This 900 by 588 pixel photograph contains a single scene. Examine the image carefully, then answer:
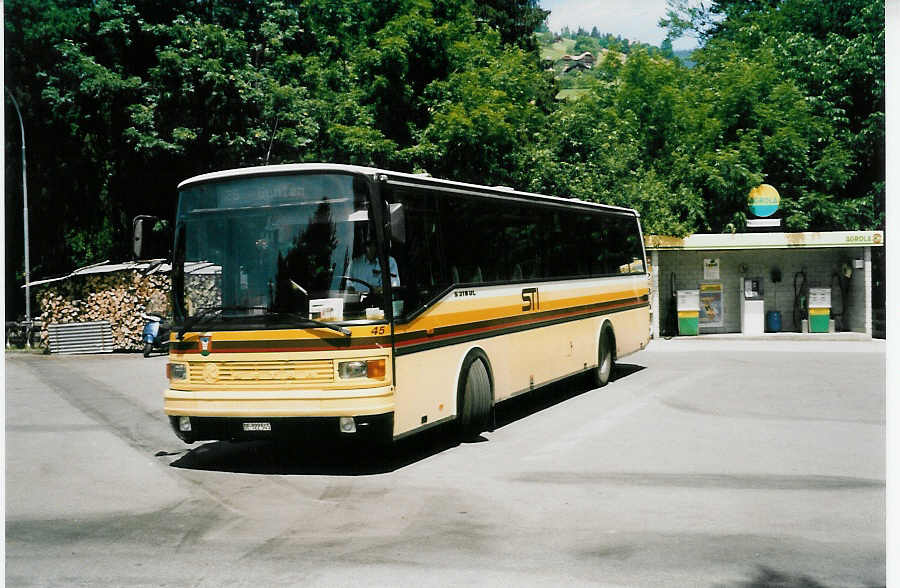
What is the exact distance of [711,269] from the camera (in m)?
29.0

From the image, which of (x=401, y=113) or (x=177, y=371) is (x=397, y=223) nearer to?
(x=177, y=371)

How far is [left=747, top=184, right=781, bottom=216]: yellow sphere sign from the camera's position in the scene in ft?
107

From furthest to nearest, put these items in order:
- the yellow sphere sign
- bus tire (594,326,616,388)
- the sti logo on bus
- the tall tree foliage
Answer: the yellow sphere sign, the tall tree foliage, bus tire (594,326,616,388), the sti logo on bus

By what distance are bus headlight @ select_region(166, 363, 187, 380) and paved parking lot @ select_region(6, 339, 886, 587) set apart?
966mm

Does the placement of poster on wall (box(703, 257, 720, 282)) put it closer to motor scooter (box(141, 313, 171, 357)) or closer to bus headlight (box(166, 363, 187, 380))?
motor scooter (box(141, 313, 171, 357))

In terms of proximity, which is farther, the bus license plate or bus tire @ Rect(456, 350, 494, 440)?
bus tire @ Rect(456, 350, 494, 440)

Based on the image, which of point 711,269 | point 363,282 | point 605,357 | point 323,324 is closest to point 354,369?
point 323,324

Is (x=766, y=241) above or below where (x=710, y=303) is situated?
above

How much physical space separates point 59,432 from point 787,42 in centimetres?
3189

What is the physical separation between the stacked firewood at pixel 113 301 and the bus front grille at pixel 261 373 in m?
18.2

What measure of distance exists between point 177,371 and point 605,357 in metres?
9.13

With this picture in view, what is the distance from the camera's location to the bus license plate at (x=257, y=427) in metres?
9.57

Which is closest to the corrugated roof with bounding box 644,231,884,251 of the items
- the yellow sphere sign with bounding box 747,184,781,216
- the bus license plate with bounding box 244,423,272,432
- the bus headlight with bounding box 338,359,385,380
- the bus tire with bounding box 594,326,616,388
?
the yellow sphere sign with bounding box 747,184,781,216

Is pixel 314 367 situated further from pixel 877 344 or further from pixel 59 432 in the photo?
pixel 877 344
